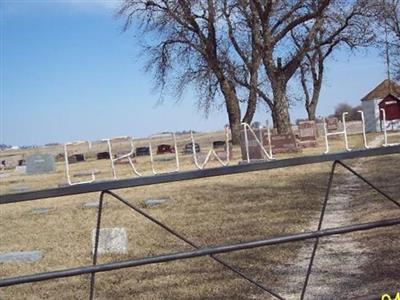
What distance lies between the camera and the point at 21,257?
7871 mm

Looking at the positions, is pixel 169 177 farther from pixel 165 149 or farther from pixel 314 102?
pixel 314 102

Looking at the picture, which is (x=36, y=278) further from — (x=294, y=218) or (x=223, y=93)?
(x=223, y=93)

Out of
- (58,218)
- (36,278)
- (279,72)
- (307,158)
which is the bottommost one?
(58,218)

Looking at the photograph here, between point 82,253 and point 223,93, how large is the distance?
33021 millimetres

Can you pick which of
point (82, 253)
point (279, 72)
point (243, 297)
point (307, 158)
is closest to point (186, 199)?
point (82, 253)

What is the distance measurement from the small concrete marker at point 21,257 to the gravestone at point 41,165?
2918cm

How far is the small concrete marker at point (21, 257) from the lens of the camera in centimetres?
779

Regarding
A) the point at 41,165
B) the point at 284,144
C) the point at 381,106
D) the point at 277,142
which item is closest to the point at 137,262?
the point at 277,142

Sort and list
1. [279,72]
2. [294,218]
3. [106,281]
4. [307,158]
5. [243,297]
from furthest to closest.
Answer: [279,72] < [294,218] < [106,281] < [243,297] < [307,158]

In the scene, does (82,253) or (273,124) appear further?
(273,124)

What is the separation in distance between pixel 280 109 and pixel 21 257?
25.2 meters

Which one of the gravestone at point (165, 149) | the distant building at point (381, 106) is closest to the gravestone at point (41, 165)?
the gravestone at point (165, 149)

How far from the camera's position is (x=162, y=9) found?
35.0 meters

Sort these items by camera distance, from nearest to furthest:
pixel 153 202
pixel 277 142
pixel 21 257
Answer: pixel 21 257 < pixel 153 202 < pixel 277 142
